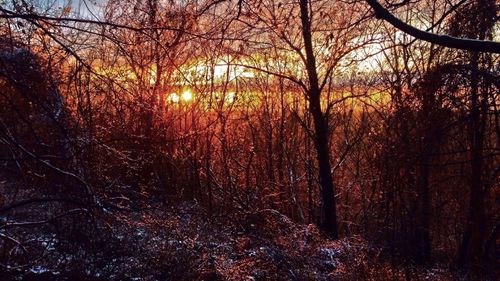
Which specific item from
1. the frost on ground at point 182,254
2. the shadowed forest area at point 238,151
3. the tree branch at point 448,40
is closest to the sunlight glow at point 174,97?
the shadowed forest area at point 238,151

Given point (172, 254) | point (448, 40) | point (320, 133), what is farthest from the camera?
point (320, 133)

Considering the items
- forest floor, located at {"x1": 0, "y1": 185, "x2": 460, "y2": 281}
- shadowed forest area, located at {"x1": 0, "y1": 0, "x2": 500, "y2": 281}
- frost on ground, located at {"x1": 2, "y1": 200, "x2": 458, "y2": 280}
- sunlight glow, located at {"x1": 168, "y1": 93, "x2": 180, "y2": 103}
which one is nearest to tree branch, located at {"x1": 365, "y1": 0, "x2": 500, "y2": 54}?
shadowed forest area, located at {"x1": 0, "y1": 0, "x2": 500, "y2": 281}

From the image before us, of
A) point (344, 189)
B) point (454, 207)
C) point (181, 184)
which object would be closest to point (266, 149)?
point (344, 189)

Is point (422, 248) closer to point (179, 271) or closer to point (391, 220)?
point (391, 220)

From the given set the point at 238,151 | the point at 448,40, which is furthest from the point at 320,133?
the point at 448,40

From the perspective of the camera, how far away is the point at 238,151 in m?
15.5

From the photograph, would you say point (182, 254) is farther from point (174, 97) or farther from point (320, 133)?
point (174, 97)

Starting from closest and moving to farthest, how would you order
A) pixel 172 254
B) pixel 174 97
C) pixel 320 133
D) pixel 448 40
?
pixel 448 40 → pixel 172 254 → pixel 320 133 → pixel 174 97

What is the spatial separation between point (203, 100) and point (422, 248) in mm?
6774

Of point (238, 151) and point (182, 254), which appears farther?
point (238, 151)

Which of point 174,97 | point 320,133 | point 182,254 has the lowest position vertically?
A: point 182,254

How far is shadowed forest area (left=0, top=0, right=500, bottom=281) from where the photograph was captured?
5648 mm

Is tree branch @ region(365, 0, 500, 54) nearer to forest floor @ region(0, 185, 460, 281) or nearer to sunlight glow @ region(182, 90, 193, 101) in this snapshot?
forest floor @ region(0, 185, 460, 281)

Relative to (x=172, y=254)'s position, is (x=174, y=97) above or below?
above
